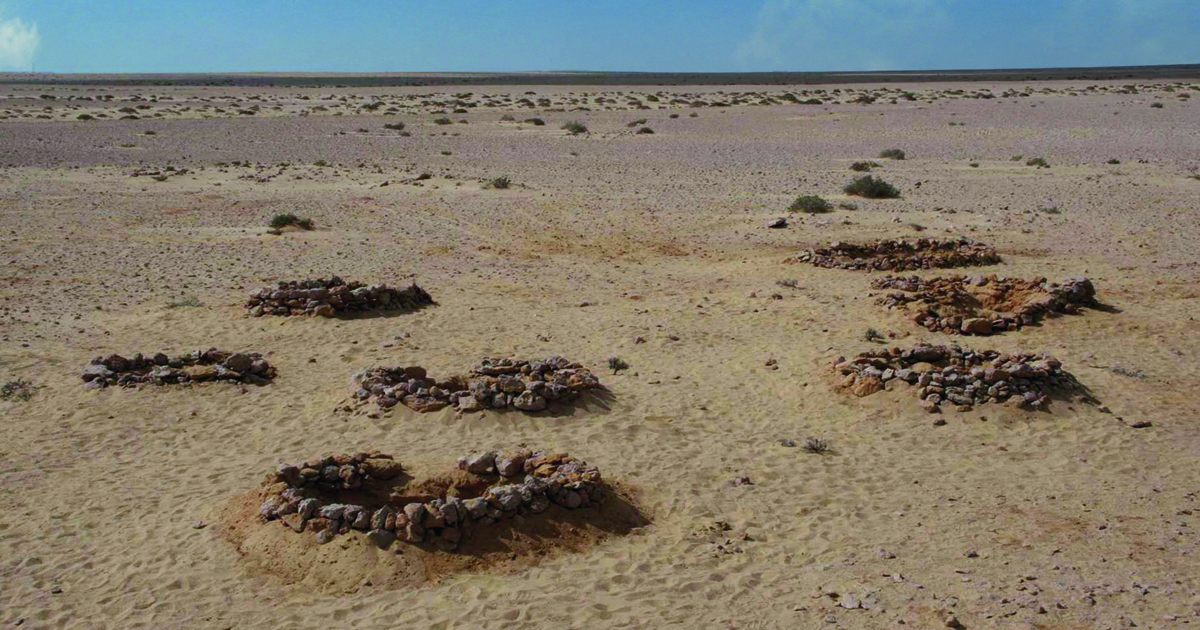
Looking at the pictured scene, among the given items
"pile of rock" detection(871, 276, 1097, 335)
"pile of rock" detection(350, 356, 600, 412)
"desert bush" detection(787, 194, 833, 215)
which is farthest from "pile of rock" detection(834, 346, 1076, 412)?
"desert bush" detection(787, 194, 833, 215)

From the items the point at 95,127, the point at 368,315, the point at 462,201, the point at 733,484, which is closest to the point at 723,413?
the point at 733,484

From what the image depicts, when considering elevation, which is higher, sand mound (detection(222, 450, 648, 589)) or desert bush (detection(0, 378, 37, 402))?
sand mound (detection(222, 450, 648, 589))

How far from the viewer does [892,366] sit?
A: 1081cm

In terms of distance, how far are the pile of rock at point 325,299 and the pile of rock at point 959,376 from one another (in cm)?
623

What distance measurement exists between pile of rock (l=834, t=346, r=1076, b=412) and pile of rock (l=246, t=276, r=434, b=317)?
6.23 meters

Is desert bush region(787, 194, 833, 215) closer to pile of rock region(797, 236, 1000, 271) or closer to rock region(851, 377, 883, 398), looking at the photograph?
pile of rock region(797, 236, 1000, 271)

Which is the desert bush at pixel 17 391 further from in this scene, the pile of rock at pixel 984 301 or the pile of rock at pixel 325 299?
the pile of rock at pixel 984 301

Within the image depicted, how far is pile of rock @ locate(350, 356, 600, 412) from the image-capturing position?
389 inches

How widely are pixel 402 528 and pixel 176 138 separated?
3528 centimetres

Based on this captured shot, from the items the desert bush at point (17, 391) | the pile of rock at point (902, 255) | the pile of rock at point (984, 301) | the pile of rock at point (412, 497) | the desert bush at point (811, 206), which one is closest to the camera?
the pile of rock at point (412, 497)

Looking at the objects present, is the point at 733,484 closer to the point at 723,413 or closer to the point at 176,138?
the point at 723,413

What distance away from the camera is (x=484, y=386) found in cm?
995

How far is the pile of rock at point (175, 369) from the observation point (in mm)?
10625

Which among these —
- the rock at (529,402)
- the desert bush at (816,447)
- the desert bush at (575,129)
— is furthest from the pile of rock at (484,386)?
the desert bush at (575,129)
